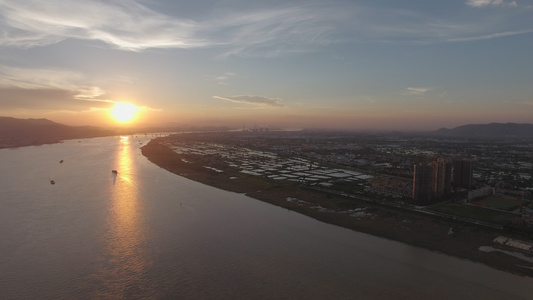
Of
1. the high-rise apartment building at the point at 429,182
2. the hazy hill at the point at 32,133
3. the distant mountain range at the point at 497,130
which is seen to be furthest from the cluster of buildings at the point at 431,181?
→ the distant mountain range at the point at 497,130

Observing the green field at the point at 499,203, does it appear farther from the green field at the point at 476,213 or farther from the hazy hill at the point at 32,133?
the hazy hill at the point at 32,133

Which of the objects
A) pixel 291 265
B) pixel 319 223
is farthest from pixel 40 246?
pixel 319 223

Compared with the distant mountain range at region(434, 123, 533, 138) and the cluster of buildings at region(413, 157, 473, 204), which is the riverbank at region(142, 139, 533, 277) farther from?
the distant mountain range at region(434, 123, 533, 138)

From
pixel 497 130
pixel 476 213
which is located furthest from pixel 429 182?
pixel 497 130

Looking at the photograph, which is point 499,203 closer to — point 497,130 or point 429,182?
point 429,182

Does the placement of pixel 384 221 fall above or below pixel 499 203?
below

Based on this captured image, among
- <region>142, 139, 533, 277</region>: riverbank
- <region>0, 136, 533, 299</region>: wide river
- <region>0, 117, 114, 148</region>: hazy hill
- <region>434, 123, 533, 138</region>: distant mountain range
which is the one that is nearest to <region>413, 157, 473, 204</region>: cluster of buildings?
<region>142, 139, 533, 277</region>: riverbank
